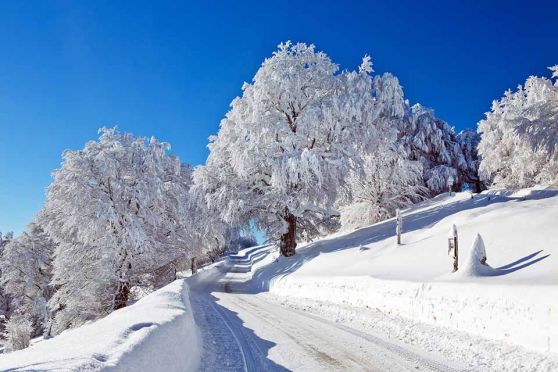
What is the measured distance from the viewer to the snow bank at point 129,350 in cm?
362

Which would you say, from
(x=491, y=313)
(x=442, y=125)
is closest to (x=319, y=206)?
(x=491, y=313)

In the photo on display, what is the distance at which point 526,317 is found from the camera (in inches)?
253

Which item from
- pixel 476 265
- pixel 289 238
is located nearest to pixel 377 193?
pixel 289 238

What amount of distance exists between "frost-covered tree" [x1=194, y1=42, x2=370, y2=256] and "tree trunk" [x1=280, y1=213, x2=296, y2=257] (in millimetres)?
57

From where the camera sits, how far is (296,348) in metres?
7.04

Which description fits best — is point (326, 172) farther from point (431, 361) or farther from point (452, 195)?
point (431, 361)

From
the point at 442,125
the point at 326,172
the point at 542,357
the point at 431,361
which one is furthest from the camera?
the point at 442,125

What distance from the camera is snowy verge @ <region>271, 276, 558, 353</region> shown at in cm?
617

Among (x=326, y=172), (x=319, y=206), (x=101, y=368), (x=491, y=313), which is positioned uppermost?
(x=326, y=172)

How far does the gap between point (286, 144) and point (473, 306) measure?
45.6 feet

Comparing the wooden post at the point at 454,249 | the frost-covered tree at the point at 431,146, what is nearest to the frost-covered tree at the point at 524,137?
the frost-covered tree at the point at 431,146

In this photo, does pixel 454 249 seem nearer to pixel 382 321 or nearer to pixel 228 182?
pixel 382 321

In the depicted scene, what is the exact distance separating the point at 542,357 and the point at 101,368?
20.0 ft

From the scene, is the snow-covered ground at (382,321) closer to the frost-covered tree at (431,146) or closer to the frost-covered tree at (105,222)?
the frost-covered tree at (105,222)
